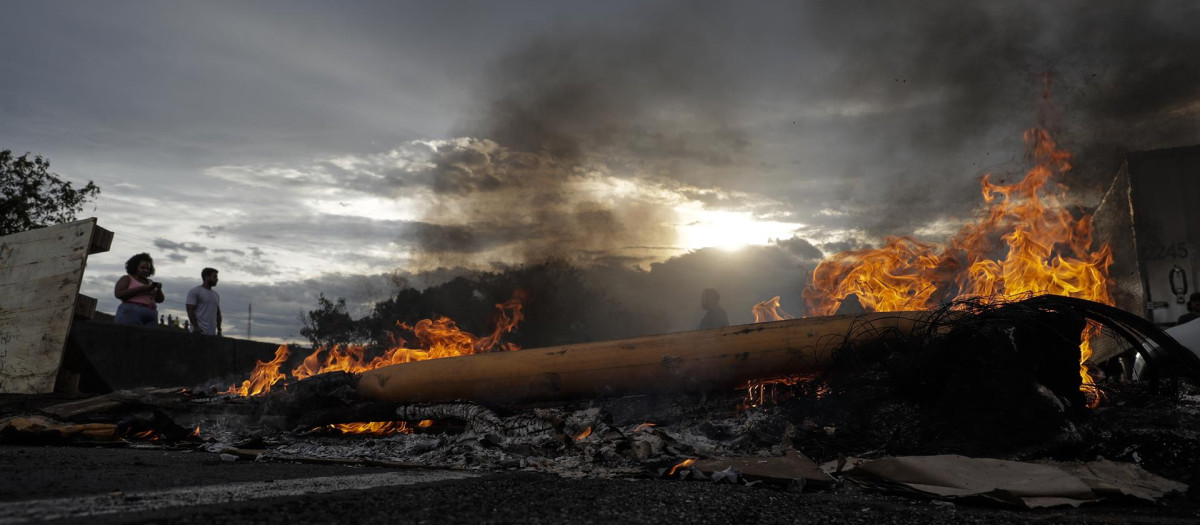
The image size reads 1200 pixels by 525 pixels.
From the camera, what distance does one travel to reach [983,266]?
6.64 metres

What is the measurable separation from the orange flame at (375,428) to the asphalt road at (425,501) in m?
2.50

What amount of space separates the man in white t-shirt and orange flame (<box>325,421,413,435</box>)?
4.64 m

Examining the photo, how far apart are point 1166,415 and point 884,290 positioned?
2.93m

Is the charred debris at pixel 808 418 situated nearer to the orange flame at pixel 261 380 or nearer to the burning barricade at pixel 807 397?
the burning barricade at pixel 807 397

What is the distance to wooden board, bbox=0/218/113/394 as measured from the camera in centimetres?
727

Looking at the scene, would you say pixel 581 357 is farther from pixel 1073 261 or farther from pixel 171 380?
pixel 171 380

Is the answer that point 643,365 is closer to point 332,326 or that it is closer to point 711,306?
point 711,306

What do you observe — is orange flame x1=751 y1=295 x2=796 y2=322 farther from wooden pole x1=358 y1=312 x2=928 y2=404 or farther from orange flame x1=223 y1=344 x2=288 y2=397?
orange flame x1=223 y1=344 x2=288 y2=397

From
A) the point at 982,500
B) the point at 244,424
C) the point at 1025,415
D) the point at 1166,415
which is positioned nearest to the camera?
the point at 982,500

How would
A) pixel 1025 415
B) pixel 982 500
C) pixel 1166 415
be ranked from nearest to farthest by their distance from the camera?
pixel 982 500 < pixel 1025 415 < pixel 1166 415

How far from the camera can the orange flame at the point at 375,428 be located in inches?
236

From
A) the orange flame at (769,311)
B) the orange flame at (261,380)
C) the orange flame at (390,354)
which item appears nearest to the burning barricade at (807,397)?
the orange flame at (769,311)

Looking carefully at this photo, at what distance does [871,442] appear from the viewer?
13.5ft

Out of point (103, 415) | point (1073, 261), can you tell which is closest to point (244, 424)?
point (103, 415)
